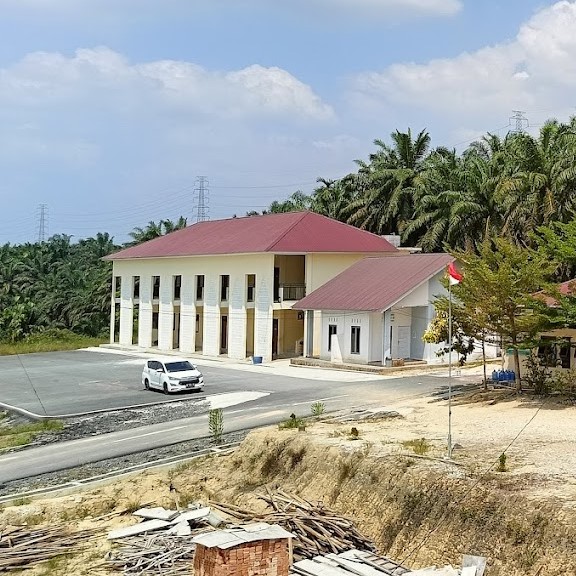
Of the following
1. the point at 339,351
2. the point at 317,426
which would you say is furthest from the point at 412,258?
the point at 317,426

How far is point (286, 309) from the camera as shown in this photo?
43688mm

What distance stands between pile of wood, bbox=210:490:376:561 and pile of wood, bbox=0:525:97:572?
9.66ft

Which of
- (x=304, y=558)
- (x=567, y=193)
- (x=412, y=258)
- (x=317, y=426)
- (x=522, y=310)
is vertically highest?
(x=567, y=193)

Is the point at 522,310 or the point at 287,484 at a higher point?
the point at 522,310

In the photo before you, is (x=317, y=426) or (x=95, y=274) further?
(x=95, y=274)

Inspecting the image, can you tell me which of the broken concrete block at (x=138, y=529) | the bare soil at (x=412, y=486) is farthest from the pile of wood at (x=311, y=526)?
the broken concrete block at (x=138, y=529)

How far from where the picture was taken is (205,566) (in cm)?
1129

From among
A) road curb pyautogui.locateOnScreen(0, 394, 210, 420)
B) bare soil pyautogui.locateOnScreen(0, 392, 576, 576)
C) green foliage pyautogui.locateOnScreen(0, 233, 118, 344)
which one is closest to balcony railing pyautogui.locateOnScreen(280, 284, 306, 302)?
road curb pyautogui.locateOnScreen(0, 394, 210, 420)

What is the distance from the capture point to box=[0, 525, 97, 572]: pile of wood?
526 inches

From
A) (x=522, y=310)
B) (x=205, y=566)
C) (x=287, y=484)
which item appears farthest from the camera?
(x=522, y=310)

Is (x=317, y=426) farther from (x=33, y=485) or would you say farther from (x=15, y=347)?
(x=15, y=347)

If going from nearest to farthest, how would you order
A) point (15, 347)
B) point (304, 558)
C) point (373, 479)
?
point (304, 558) → point (373, 479) → point (15, 347)

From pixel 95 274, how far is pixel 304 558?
A: 2330 inches

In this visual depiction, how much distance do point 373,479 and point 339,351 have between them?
23.4 metres
